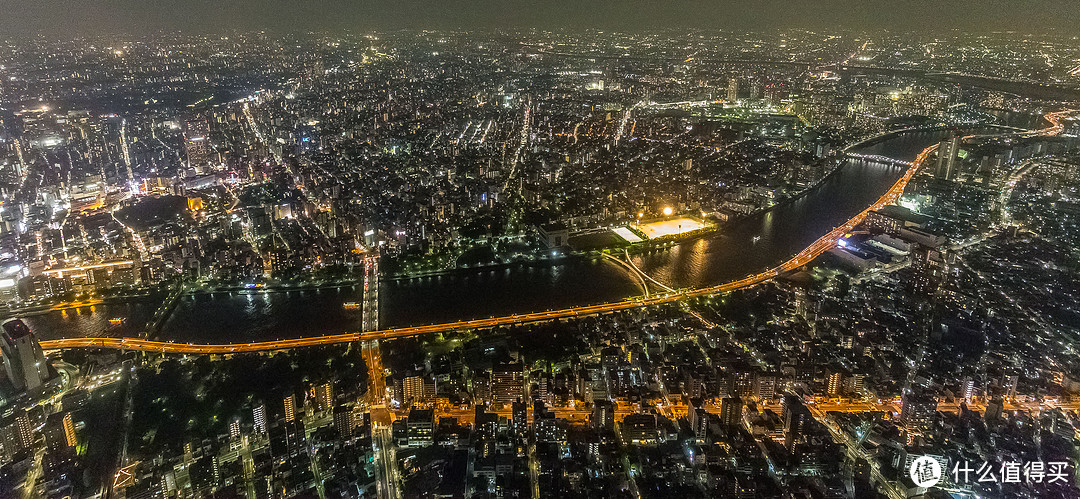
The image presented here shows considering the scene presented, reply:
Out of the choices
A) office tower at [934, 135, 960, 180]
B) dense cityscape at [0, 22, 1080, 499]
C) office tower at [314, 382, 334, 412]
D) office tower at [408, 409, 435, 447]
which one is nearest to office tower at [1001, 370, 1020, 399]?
dense cityscape at [0, 22, 1080, 499]

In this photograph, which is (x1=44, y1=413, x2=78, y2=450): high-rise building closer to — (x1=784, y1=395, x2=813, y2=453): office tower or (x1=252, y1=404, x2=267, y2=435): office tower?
(x1=252, y1=404, x2=267, y2=435): office tower

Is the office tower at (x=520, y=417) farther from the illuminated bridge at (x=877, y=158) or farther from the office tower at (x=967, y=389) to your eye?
the illuminated bridge at (x=877, y=158)

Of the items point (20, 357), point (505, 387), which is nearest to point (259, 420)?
point (505, 387)

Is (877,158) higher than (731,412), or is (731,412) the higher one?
(877,158)

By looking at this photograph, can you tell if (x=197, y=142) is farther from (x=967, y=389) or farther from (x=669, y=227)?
(x=967, y=389)

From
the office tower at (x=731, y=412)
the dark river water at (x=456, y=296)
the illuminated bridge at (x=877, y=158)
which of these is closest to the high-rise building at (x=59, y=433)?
the dark river water at (x=456, y=296)

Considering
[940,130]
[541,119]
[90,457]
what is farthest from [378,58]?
[90,457]
